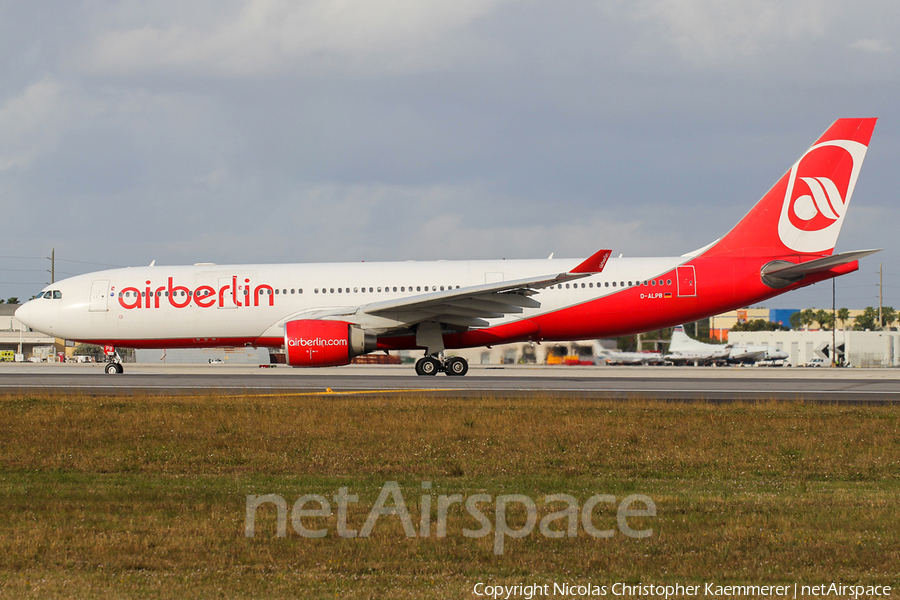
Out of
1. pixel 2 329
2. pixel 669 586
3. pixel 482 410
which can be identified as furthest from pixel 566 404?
pixel 2 329

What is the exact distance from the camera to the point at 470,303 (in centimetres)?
2408

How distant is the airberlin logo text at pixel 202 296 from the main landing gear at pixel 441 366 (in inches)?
210

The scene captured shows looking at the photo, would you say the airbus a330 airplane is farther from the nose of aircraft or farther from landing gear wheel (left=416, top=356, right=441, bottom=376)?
the nose of aircraft

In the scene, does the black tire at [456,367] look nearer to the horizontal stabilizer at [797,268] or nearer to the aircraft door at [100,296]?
the horizontal stabilizer at [797,268]

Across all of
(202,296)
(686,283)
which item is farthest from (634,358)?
(202,296)

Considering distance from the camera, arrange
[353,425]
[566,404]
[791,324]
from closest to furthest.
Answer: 1. [353,425]
2. [566,404]
3. [791,324]

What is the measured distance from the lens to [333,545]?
5723 millimetres

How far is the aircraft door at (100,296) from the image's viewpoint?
88.5 feet

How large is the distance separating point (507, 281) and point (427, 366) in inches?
148

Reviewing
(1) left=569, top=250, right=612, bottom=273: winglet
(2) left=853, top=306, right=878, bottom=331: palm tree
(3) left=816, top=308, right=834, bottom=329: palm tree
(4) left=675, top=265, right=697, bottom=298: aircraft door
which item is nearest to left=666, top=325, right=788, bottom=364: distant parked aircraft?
(4) left=675, top=265, right=697, bottom=298: aircraft door

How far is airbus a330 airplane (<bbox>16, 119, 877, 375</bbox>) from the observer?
25.7 m

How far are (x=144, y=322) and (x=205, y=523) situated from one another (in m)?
22.0

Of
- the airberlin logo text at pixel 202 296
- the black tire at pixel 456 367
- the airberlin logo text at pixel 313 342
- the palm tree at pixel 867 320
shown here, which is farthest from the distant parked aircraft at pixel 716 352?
the palm tree at pixel 867 320

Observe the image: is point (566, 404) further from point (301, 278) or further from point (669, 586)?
point (301, 278)
